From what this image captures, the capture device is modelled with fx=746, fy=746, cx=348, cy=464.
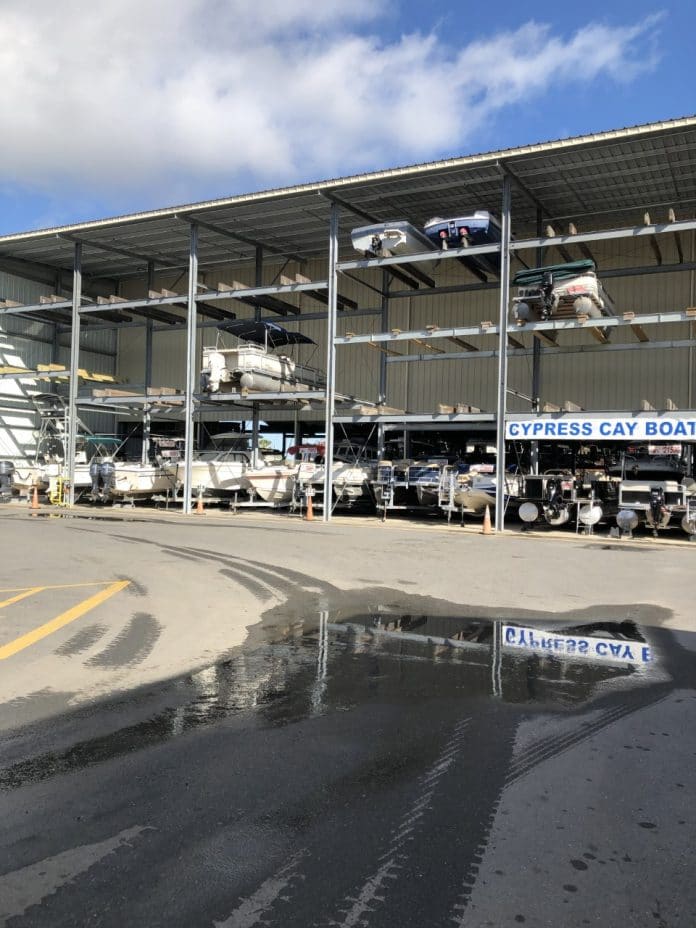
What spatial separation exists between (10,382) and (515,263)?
67.1 feet

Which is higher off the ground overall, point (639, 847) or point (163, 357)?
point (163, 357)

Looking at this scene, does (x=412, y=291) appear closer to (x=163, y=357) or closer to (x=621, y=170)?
(x=621, y=170)

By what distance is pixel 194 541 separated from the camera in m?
14.1

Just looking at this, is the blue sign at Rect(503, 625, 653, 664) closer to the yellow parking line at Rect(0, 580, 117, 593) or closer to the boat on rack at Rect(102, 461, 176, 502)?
the yellow parking line at Rect(0, 580, 117, 593)

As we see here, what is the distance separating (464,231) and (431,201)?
2.53 meters

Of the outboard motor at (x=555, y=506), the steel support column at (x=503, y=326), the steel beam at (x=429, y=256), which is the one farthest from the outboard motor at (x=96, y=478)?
the outboard motor at (x=555, y=506)

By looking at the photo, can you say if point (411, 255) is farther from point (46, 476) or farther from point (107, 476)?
point (46, 476)

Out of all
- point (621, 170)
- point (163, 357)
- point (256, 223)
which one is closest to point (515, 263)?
point (621, 170)

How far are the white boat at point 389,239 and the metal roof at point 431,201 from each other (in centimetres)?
113

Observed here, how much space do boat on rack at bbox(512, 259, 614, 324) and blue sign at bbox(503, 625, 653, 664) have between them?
13385 millimetres

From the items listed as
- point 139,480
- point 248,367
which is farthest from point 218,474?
point 248,367

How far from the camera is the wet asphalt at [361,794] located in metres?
2.65

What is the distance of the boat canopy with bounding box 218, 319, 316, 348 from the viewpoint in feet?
80.1

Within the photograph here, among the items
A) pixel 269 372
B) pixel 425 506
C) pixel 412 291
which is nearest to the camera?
pixel 425 506
